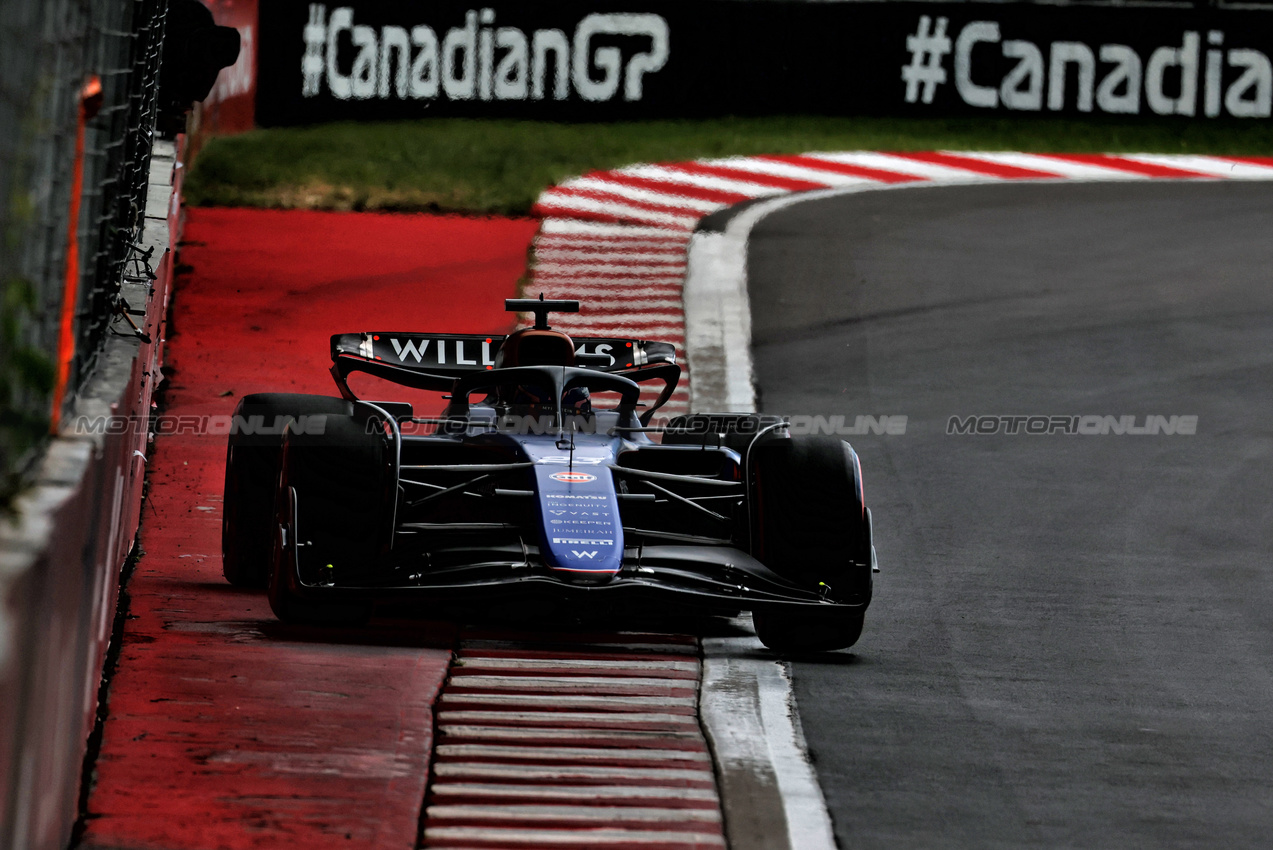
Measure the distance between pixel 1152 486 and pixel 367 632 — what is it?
15.8 ft

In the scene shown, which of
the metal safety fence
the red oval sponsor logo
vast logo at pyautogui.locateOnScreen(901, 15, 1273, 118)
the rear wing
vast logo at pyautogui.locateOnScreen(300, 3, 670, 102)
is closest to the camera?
the metal safety fence

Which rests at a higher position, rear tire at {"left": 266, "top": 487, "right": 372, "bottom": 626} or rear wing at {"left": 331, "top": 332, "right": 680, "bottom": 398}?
rear wing at {"left": 331, "top": 332, "right": 680, "bottom": 398}

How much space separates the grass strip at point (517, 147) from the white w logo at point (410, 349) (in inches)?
310

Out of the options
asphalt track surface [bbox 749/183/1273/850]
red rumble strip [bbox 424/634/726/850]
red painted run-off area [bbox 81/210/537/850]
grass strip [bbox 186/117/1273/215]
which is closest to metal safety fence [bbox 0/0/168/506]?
red painted run-off area [bbox 81/210/537/850]

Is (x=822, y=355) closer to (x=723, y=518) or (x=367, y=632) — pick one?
(x=723, y=518)

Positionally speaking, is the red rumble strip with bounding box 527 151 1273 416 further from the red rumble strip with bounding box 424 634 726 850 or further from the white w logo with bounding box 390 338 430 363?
the red rumble strip with bounding box 424 634 726 850

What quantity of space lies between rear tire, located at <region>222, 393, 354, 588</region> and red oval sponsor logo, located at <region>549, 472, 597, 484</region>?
88 centimetres

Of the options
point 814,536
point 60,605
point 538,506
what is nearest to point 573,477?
point 538,506

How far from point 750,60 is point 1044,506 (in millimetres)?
10557

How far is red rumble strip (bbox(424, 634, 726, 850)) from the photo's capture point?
16.5 ft

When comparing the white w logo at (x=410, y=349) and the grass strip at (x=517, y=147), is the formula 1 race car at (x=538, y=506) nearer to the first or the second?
the white w logo at (x=410, y=349)

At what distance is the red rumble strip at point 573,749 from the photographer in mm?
5035

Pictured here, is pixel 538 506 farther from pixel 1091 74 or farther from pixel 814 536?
pixel 1091 74

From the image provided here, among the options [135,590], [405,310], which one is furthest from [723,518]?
[405,310]
